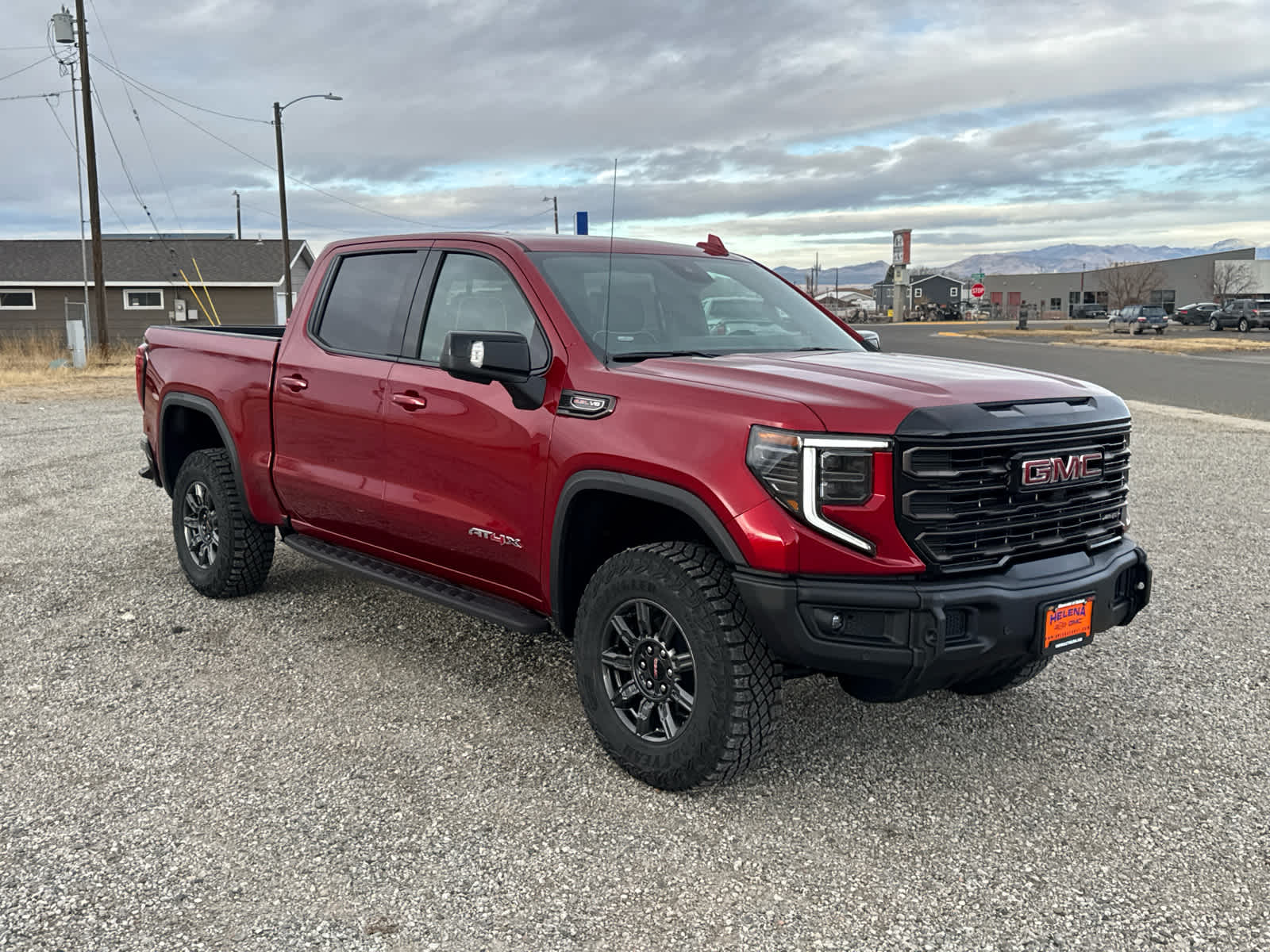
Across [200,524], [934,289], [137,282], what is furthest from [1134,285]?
[200,524]

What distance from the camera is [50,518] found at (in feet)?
27.6

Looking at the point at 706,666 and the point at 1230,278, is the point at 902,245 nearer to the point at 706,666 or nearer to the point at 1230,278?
the point at 1230,278

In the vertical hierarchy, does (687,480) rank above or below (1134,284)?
below

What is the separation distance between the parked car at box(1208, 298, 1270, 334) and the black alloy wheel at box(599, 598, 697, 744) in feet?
203

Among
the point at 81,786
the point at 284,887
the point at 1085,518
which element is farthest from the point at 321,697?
the point at 1085,518

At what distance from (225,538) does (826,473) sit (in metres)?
3.80

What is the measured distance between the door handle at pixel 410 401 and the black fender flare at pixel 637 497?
917mm

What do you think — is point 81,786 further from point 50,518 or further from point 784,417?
point 50,518

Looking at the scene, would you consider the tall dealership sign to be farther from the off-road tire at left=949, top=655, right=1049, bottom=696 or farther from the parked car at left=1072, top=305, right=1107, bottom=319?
the off-road tire at left=949, top=655, right=1049, bottom=696

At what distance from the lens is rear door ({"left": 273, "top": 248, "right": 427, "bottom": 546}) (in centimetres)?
487

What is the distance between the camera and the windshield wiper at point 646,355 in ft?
13.4

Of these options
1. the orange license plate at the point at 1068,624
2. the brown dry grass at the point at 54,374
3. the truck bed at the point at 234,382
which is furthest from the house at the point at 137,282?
the orange license plate at the point at 1068,624

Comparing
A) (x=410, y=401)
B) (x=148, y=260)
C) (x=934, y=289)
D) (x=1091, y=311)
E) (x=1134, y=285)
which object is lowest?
(x=410, y=401)

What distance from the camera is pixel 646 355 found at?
4164 millimetres
